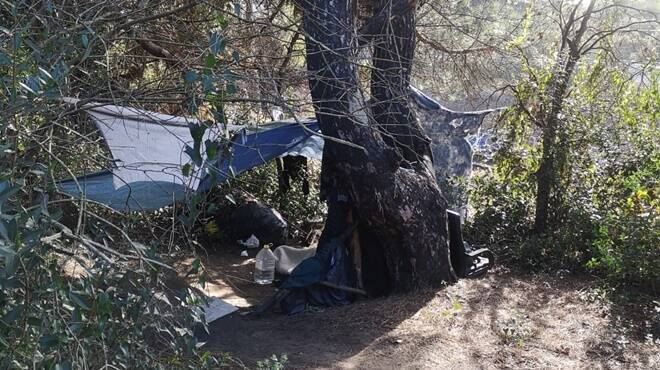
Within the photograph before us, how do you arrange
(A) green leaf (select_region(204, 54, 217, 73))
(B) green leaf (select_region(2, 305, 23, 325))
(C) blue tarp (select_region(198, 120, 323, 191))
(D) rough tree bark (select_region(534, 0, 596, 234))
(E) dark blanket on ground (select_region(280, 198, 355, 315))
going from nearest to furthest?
(B) green leaf (select_region(2, 305, 23, 325)) < (A) green leaf (select_region(204, 54, 217, 73)) < (E) dark blanket on ground (select_region(280, 198, 355, 315)) < (C) blue tarp (select_region(198, 120, 323, 191)) < (D) rough tree bark (select_region(534, 0, 596, 234))

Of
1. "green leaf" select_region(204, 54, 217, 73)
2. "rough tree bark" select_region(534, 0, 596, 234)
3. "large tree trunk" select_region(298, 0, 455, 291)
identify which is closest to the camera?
"green leaf" select_region(204, 54, 217, 73)

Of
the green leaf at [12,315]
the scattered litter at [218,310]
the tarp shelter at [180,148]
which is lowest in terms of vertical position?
Result: the scattered litter at [218,310]

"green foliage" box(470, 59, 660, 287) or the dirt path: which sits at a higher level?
"green foliage" box(470, 59, 660, 287)

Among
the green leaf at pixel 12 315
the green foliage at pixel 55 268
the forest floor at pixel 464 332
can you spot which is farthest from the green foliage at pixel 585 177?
the green leaf at pixel 12 315

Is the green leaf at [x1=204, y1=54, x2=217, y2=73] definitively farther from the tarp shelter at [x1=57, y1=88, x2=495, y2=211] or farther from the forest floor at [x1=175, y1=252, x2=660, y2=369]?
the forest floor at [x1=175, y1=252, x2=660, y2=369]

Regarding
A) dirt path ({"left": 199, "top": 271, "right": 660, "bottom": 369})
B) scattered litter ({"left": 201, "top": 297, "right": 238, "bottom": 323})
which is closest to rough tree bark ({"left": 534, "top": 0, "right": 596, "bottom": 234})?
dirt path ({"left": 199, "top": 271, "right": 660, "bottom": 369})

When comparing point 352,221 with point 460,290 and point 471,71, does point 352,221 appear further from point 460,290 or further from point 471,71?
point 471,71

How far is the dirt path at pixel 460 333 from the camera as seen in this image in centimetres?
537

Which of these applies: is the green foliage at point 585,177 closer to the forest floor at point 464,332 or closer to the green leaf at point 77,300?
the forest floor at point 464,332

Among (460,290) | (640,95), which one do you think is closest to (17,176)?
(460,290)

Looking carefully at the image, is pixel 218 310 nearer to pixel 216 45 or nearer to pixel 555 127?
pixel 555 127

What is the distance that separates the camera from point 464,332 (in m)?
5.91

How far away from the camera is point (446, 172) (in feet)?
29.5

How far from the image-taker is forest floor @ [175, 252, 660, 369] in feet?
17.6
